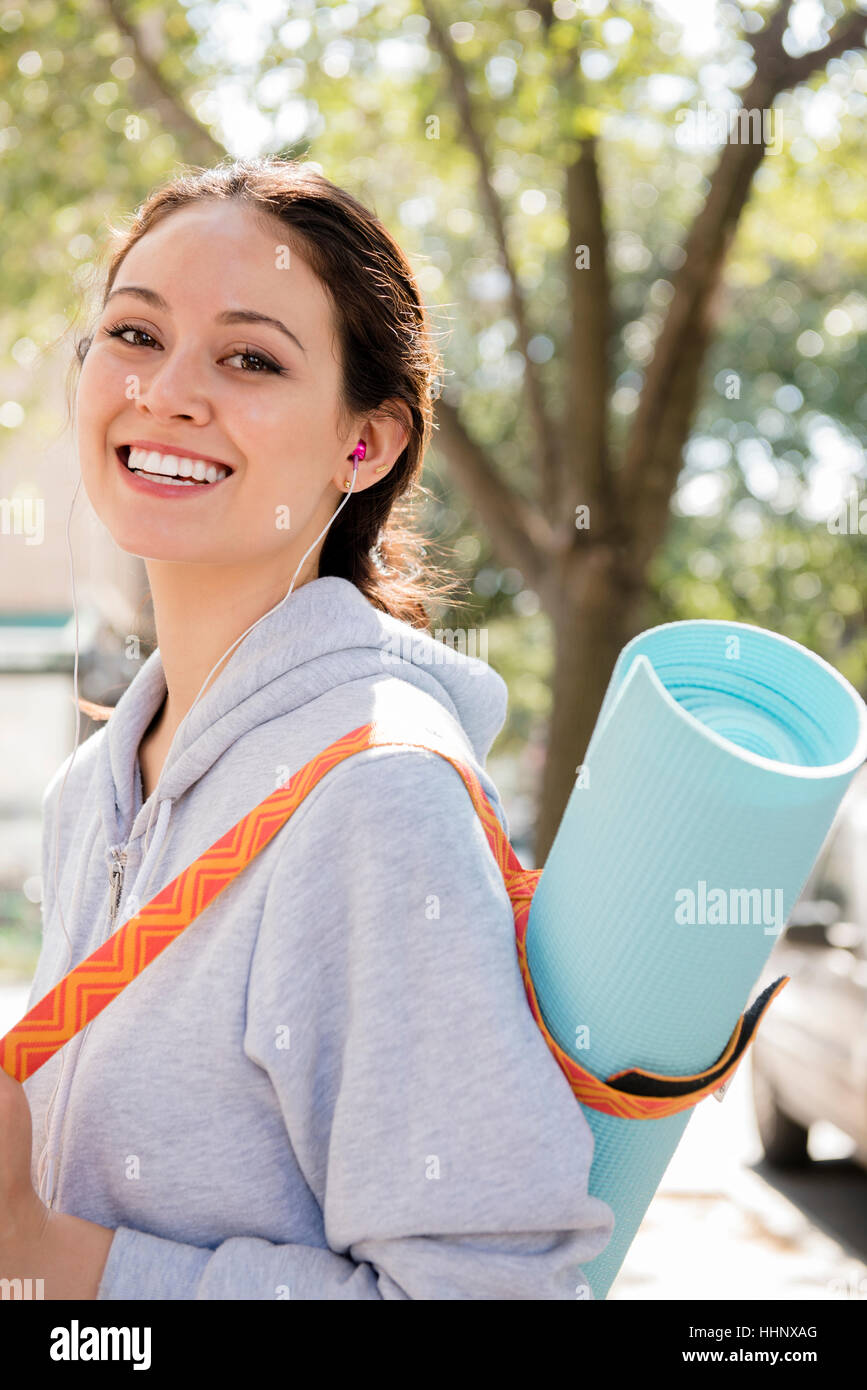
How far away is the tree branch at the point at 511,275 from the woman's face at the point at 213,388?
369 centimetres

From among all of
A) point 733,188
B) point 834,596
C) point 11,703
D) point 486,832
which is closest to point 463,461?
point 733,188

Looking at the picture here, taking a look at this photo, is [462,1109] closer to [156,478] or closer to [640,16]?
[156,478]

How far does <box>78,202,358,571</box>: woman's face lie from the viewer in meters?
1.43

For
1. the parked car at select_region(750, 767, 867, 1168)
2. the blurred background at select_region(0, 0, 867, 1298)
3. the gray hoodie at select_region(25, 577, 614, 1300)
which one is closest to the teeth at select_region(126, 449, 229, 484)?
the gray hoodie at select_region(25, 577, 614, 1300)

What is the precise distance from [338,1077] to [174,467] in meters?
0.68

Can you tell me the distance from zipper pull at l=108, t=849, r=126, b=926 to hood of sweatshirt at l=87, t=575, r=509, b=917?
14 mm

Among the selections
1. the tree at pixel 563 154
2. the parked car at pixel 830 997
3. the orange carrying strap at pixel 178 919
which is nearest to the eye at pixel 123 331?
the orange carrying strap at pixel 178 919

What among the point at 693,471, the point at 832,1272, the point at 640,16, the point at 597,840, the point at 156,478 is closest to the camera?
the point at 597,840

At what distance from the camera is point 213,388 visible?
143 centimetres

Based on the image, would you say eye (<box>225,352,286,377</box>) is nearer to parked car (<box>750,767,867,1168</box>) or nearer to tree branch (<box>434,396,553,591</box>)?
tree branch (<box>434,396,553,591</box>)

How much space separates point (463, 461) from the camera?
509 cm

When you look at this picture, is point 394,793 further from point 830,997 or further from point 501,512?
point 830,997

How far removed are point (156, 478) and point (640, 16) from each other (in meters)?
3.73

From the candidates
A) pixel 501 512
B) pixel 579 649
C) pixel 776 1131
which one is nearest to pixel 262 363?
pixel 579 649
